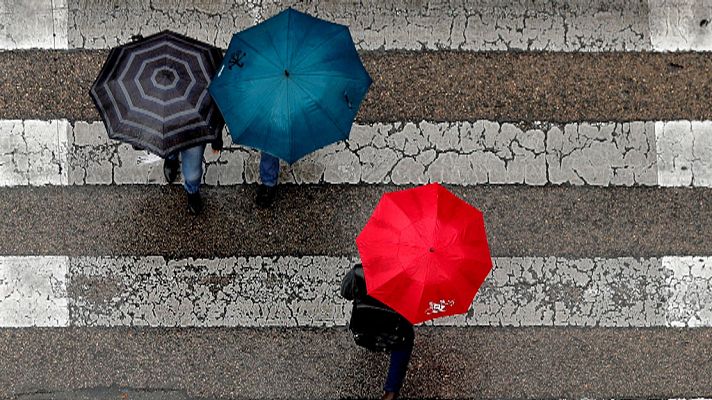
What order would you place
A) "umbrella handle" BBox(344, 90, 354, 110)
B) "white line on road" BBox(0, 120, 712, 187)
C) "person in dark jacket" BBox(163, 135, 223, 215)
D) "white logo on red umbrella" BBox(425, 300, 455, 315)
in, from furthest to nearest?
"white line on road" BBox(0, 120, 712, 187), "person in dark jacket" BBox(163, 135, 223, 215), "umbrella handle" BBox(344, 90, 354, 110), "white logo on red umbrella" BBox(425, 300, 455, 315)

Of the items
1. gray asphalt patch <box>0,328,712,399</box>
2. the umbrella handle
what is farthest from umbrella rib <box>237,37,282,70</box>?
gray asphalt patch <box>0,328,712,399</box>

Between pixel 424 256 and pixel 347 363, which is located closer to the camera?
pixel 424 256

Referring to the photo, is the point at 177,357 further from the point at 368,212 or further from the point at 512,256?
the point at 512,256

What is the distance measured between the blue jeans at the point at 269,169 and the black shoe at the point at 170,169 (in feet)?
2.50

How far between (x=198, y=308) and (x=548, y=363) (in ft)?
9.70

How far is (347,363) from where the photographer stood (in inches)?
279

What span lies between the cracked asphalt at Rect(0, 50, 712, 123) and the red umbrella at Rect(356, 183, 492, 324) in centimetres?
194

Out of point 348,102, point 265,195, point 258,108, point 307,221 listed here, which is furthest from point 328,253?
point 258,108

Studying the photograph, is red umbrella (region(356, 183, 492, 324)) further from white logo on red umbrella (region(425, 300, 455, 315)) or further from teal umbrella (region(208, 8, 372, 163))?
teal umbrella (region(208, 8, 372, 163))

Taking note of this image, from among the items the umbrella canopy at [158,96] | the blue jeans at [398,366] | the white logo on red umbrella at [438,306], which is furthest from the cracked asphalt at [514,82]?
the white logo on red umbrella at [438,306]

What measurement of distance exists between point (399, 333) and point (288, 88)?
1.84m

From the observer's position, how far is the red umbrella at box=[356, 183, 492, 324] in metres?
5.36

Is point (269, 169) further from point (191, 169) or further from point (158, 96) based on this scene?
point (158, 96)

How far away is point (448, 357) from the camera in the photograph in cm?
712
